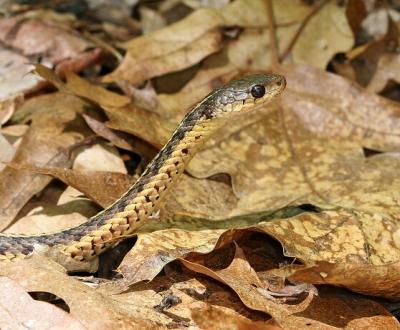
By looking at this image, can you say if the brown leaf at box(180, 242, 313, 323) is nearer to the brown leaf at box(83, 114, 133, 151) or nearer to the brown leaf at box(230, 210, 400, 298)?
the brown leaf at box(230, 210, 400, 298)

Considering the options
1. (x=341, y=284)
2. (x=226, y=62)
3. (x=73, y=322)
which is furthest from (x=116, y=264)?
(x=226, y=62)

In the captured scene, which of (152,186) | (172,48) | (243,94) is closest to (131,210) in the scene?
(152,186)

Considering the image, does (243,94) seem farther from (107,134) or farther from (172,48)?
(172,48)

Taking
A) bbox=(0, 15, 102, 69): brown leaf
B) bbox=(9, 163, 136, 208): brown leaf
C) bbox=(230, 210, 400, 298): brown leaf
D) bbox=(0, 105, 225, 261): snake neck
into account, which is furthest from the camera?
bbox=(0, 15, 102, 69): brown leaf

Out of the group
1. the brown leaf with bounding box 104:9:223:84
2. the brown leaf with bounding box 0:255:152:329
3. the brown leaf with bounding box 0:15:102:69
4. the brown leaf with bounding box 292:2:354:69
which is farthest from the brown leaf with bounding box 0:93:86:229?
the brown leaf with bounding box 292:2:354:69

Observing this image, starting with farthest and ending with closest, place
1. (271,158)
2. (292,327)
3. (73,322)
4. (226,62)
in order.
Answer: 1. (226,62)
2. (271,158)
3. (292,327)
4. (73,322)

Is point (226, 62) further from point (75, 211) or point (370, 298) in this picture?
point (370, 298)

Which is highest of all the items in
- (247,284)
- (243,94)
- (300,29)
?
(300,29)
